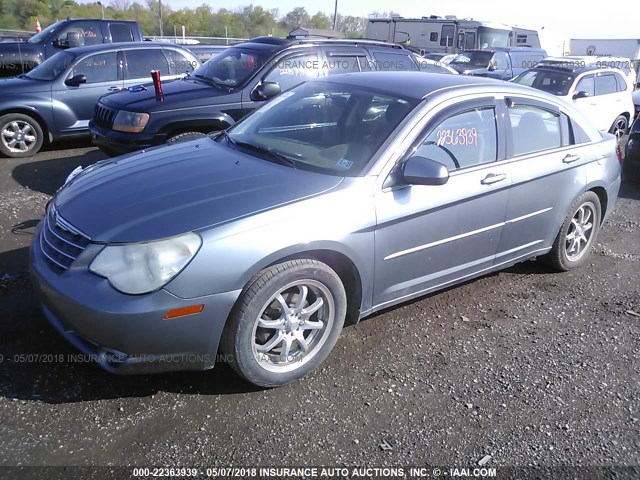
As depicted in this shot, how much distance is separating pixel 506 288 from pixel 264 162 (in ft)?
7.56

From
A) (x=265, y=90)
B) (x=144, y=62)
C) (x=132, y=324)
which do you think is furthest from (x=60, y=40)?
(x=132, y=324)

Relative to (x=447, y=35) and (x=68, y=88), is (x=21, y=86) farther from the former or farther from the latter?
(x=447, y=35)

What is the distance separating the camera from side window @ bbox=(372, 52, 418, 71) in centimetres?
798

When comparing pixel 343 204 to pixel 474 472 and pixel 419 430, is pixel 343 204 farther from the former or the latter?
pixel 474 472

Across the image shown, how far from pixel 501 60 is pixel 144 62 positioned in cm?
1411

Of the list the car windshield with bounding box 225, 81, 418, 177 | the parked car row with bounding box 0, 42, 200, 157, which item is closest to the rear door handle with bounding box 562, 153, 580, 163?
the car windshield with bounding box 225, 81, 418, 177

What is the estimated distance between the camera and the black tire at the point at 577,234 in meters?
4.78

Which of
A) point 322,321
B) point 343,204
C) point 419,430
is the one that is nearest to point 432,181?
point 343,204

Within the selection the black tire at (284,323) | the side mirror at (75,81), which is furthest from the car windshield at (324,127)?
the side mirror at (75,81)

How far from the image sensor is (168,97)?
267 inches

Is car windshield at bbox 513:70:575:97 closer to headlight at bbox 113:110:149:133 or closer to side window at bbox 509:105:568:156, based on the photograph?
side window at bbox 509:105:568:156

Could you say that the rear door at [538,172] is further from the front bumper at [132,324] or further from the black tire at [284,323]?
the front bumper at [132,324]

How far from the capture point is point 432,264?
12.4 feet

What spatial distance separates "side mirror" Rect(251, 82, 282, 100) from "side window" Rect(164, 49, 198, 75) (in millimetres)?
3108
